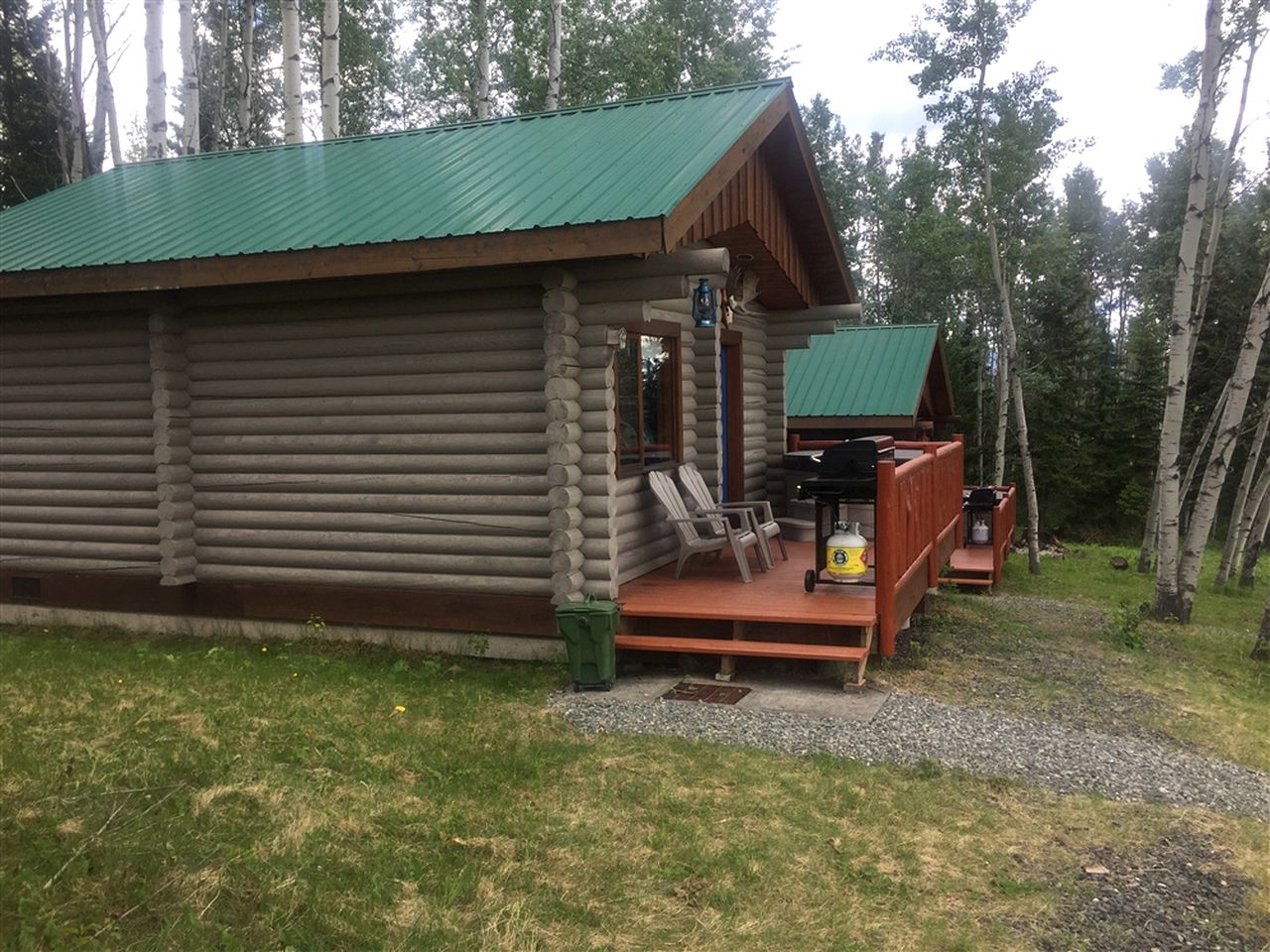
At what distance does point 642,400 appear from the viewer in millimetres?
8773

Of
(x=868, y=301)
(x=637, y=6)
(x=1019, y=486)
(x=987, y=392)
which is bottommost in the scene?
(x=1019, y=486)

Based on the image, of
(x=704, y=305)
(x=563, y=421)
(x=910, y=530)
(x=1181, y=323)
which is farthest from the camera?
(x=1181, y=323)

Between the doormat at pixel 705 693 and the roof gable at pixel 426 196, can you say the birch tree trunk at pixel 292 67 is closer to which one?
the roof gable at pixel 426 196

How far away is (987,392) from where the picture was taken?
35.7 m

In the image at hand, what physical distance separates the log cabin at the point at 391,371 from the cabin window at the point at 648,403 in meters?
0.04

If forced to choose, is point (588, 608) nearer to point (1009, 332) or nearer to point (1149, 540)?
point (1009, 332)

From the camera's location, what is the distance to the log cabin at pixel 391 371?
7.12 meters

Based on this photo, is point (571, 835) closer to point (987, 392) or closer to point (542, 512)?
point (542, 512)

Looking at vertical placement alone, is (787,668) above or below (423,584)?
below

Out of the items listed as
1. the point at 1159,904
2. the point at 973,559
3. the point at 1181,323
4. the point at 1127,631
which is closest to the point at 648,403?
the point at 1127,631

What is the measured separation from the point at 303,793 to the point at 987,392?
113ft

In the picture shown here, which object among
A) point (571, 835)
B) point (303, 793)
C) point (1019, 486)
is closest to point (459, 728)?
point (303, 793)

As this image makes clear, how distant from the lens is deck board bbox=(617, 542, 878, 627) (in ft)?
22.6

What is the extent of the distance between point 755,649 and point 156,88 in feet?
45.4
